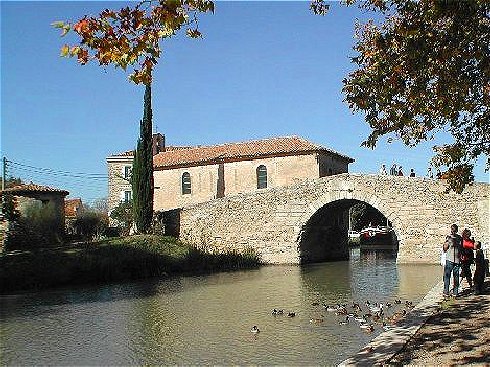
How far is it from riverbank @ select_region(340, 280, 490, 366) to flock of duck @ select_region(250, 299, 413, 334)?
99 centimetres

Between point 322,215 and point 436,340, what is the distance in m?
23.5

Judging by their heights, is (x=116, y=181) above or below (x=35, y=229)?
above

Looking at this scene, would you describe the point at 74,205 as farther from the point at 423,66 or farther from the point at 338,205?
the point at 423,66

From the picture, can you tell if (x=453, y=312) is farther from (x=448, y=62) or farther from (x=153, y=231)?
(x=153, y=231)

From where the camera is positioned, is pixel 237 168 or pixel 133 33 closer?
pixel 133 33

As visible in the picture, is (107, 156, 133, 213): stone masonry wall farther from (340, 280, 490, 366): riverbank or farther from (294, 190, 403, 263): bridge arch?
(340, 280, 490, 366): riverbank

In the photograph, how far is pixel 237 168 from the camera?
37.4 metres

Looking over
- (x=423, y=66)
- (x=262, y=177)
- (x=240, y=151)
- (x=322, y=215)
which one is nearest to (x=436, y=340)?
(x=423, y=66)

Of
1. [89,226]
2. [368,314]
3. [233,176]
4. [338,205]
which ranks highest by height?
[233,176]

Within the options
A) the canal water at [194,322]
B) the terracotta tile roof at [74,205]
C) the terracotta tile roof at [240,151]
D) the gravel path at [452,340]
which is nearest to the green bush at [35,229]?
the canal water at [194,322]

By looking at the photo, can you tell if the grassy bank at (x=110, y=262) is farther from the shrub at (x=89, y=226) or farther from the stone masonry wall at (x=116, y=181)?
the stone masonry wall at (x=116, y=181)

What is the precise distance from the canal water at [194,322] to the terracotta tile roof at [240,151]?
14798 mm

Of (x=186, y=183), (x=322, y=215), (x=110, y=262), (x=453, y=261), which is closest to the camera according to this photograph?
(x=453, y=261)

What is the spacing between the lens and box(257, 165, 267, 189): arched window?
36.5m
